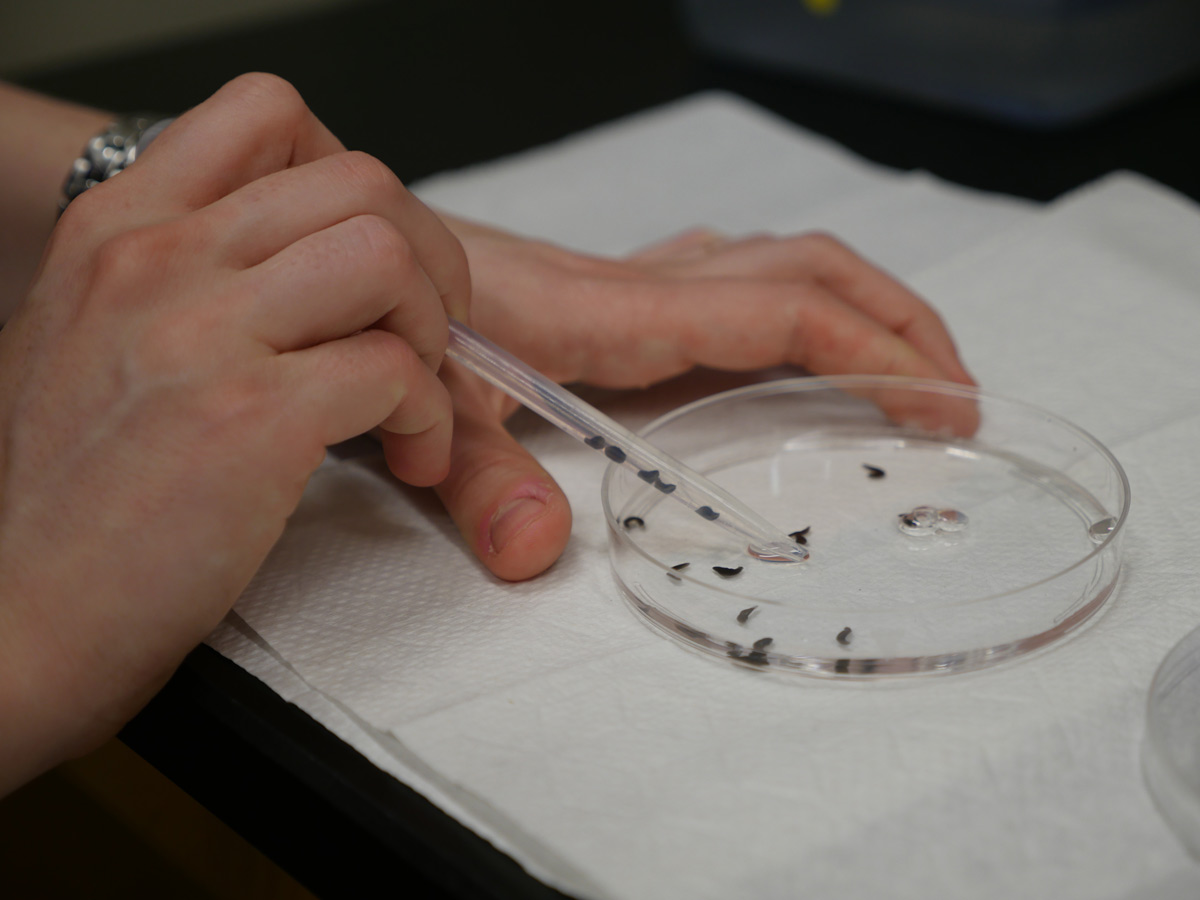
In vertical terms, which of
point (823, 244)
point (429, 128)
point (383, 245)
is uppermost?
point (383, 245)

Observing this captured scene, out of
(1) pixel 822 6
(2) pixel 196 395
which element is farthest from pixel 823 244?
(1) pixel 822 6

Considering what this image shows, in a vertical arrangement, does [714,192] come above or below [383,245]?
below

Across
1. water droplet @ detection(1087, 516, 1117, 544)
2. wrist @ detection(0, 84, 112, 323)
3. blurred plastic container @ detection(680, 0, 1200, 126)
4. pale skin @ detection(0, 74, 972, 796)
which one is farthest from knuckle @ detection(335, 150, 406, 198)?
blurred plastic container @ detection(680, 0, 1200, 126)

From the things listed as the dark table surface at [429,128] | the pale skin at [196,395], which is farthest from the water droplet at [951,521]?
the dark table surface at [429,128]

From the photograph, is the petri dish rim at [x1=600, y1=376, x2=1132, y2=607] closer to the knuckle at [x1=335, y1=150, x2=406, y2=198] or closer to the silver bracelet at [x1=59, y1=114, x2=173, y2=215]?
the knuckle at [x1=335, y1=150, x2=406, y2=198]

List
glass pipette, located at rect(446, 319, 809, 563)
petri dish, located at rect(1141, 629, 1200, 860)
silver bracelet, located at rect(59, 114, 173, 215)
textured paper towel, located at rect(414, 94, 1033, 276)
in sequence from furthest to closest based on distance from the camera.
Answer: textured paper towel, located at rect(414, 94, 1033, 276), silver bracelet, located at rect(59, 114, 173, 215), glass pipette, located at rect(446, 319, 809, 563), petri dish, located at rect(1141, 629, 1200, 860)

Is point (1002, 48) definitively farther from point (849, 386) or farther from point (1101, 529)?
point (1101, 529)

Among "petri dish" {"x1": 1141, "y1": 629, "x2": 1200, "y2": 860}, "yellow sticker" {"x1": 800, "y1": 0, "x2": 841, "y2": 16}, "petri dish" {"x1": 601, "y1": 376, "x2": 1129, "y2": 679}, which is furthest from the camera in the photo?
"yellow sticker" {"x1": 800, "y1": 0, "x2": 841, "y2": 16}

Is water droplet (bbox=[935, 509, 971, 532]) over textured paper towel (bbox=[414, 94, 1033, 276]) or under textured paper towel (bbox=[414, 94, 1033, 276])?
over
